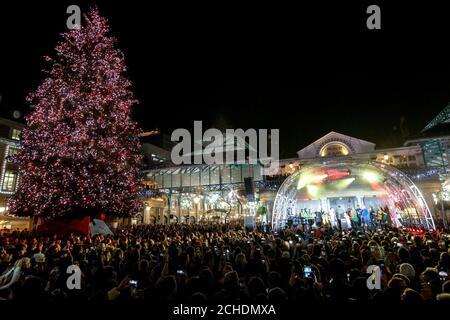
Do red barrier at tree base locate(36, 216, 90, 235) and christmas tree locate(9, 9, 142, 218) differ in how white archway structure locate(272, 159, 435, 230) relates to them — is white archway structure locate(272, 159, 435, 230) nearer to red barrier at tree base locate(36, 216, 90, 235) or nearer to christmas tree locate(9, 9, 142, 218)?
christmas tree locate(9, 9, 142, 218)

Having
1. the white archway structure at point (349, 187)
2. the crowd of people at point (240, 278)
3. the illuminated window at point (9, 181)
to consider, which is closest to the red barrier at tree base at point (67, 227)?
the crowd of people at point (240, 278)

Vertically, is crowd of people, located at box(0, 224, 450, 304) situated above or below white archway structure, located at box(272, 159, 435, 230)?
below

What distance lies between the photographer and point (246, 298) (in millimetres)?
4621

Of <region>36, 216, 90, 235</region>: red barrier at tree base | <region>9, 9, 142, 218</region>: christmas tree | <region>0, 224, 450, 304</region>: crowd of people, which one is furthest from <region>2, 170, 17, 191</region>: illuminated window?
<region>0, 224, 450, 304</region>: crowd of people

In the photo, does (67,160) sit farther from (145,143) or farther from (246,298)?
(145,143)

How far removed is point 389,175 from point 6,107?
4242cm

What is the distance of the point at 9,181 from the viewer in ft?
97.1

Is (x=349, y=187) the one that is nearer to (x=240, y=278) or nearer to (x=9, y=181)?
(x=240, y=278)

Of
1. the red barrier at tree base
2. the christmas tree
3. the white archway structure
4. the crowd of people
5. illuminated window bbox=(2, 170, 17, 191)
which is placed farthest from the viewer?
illuminated window bbox=(2, 170, 17, 191)

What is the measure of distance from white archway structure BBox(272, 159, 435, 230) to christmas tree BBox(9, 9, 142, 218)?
11.5 meters

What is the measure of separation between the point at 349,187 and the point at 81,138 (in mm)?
26261

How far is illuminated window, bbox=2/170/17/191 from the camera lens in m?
29.1

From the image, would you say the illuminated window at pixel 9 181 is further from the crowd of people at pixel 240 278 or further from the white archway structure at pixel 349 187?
the white archway structure at pixel 349 187

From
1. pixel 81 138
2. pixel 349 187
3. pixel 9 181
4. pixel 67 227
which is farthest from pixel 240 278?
pixel 9 181
